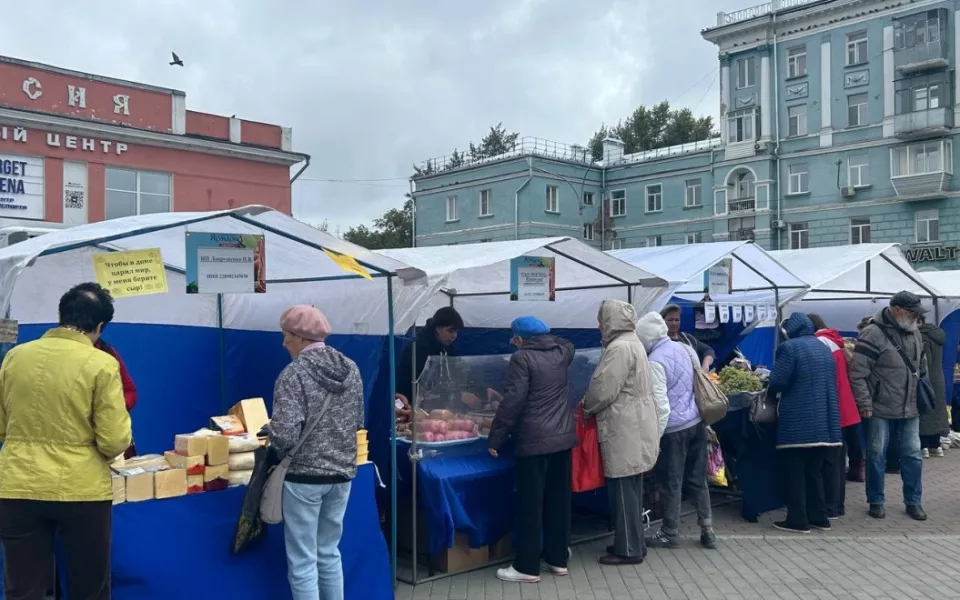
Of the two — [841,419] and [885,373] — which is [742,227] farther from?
[841,419]

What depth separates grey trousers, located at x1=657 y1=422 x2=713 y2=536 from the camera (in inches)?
232

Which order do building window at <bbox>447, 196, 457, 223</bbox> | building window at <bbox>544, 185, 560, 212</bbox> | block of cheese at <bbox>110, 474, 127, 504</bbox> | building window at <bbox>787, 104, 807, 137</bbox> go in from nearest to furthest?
block of cheese at <bbox>110, 474, 127, 504</bbox> < building window at <bbox>787, 104, 807, 137</bbox> < building window at <bbox>544, 185, 560, 212</bbox> < building window at <bbox>447, 196, 457, 223</bbox>

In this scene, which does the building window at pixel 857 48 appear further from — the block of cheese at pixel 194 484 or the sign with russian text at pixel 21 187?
the block of cheese at pixel 194 484

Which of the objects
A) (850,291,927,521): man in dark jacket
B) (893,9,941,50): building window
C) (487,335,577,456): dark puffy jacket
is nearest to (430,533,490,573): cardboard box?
(487,335,577,456): dark puffy jacket

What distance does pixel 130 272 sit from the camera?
4141 millimetres

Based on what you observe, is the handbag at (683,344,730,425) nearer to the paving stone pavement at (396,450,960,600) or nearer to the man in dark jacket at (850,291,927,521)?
the paving stone pavement at (396,450,960,600)

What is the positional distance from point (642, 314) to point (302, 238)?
3.29 meters

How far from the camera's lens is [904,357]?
6.78m

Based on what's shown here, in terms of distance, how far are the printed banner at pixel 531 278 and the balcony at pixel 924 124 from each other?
27340 mm

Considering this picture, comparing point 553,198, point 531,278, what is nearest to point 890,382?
point 531,278

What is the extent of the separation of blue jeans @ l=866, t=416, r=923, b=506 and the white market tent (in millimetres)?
2172

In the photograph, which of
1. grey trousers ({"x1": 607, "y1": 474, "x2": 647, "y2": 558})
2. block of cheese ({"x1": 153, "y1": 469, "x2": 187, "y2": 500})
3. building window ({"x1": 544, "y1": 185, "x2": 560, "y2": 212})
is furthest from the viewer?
building window ({"x1": 544, "y1": 185, "x2": 560, "y2": 212})

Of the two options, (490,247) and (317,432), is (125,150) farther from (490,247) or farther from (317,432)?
(317,432)

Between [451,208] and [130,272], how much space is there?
116ft
